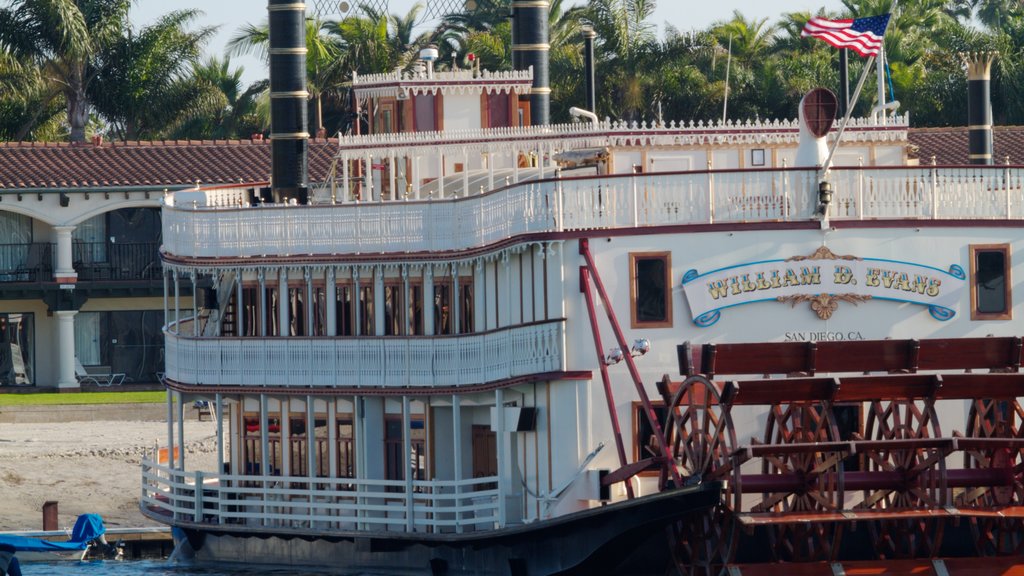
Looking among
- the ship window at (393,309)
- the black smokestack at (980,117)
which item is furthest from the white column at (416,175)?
the black smokestack at (980,117)

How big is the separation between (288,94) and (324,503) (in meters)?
7.60

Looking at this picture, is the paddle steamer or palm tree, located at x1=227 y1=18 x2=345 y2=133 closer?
the paddle steamer

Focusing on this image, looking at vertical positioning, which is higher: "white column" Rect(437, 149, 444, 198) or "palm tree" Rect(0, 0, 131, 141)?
"palm tree" Rect(0, 0, 131, 141)

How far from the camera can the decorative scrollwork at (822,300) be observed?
23.1m

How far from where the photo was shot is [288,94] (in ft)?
104

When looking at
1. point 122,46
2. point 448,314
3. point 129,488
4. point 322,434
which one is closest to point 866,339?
point 448,314

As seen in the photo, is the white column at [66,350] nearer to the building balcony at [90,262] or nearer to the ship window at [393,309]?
the building balcony at [90,262]

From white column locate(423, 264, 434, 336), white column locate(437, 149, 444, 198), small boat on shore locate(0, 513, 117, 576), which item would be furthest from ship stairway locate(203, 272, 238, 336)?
white column locate(423, 264, 434, 336)

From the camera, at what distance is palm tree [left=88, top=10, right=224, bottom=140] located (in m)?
53.7

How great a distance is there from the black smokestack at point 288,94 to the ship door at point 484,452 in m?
6.66

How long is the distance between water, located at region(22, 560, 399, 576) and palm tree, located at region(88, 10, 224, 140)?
24.0 m

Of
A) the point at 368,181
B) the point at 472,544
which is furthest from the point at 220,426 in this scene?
the point at 472,544

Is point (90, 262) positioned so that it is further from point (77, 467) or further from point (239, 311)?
point (239, 311)

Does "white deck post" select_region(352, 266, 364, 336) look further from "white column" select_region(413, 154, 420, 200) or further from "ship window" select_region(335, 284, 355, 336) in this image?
"white column" select_region(413, 154, 420, 200)
